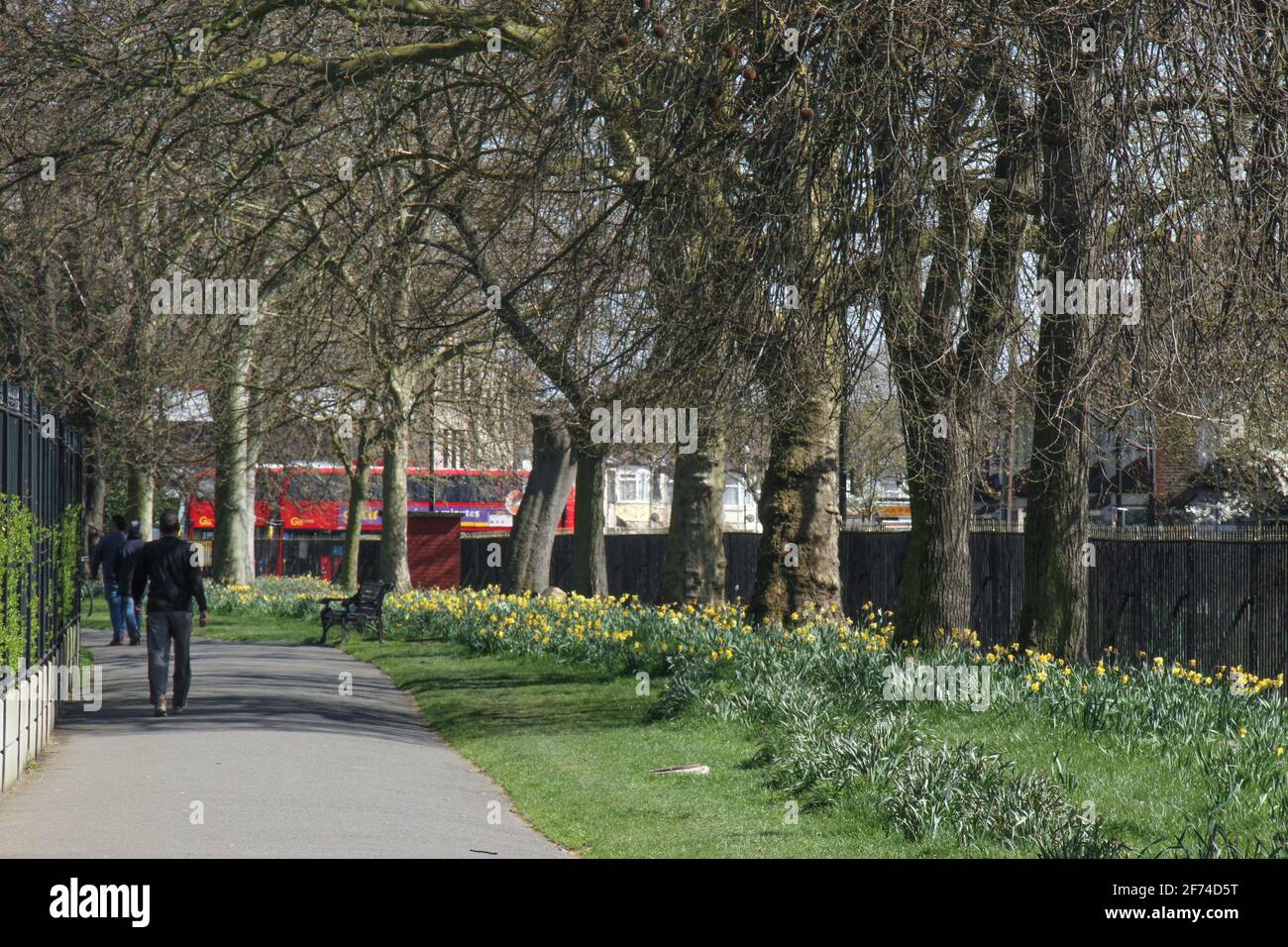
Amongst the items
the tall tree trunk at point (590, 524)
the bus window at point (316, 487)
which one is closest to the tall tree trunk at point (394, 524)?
the tall tree trunk at point (590, 524)

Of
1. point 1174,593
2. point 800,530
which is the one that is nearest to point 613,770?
point 800,530

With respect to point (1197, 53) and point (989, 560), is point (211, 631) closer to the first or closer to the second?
point (989, 560)

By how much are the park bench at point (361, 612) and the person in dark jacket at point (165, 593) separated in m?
8.39

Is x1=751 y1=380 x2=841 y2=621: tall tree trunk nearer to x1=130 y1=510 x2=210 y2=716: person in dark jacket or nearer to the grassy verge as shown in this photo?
the grassy verge

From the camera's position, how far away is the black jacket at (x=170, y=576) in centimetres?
1289

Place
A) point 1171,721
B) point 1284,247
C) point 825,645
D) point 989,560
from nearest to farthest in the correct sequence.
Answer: point 1284,247, point 1171,721, point 825,645, point 989,560

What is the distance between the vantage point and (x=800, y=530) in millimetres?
Answer: 16734

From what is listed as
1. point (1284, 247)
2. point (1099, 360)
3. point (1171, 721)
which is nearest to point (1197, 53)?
point (1284, 247)

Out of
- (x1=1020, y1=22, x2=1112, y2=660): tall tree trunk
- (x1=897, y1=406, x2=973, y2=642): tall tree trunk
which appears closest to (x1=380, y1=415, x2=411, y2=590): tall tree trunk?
(x1=897, y1=406, x2=973, y2=642): tall tree trunk

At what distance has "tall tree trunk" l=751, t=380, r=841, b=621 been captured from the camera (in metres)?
16.6

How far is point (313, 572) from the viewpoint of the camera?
49000 mm

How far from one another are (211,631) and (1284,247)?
1966 centimetres

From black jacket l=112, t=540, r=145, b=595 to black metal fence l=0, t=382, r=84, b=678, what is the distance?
19.4 feet

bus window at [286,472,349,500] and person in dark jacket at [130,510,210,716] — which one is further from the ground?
bus window at [286,472,349,500]
